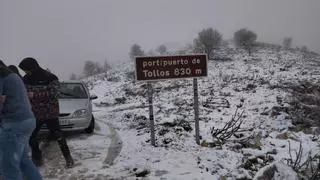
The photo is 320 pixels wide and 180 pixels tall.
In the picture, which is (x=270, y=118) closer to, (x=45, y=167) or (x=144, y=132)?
(x=144, y=132)

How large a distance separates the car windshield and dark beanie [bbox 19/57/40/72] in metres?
3.98

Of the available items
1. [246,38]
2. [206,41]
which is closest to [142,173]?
[206,41]

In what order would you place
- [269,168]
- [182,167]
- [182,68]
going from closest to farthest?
[269,168]
[182,167]
[182,68]

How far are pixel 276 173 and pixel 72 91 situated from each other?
677 cm

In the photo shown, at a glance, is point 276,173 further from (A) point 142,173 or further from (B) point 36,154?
(B) point 36,154

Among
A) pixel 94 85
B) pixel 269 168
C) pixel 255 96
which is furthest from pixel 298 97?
pixel 94 85

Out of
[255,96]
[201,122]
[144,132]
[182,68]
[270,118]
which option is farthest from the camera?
[255,96]

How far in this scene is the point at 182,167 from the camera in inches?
241

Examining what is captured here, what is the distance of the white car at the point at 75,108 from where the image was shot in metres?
8.96

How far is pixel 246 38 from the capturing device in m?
64.7

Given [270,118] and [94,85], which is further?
[94,85]

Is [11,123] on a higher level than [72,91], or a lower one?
higher

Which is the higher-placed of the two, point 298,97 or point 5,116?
point 5,116

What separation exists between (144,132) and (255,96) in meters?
9.99
